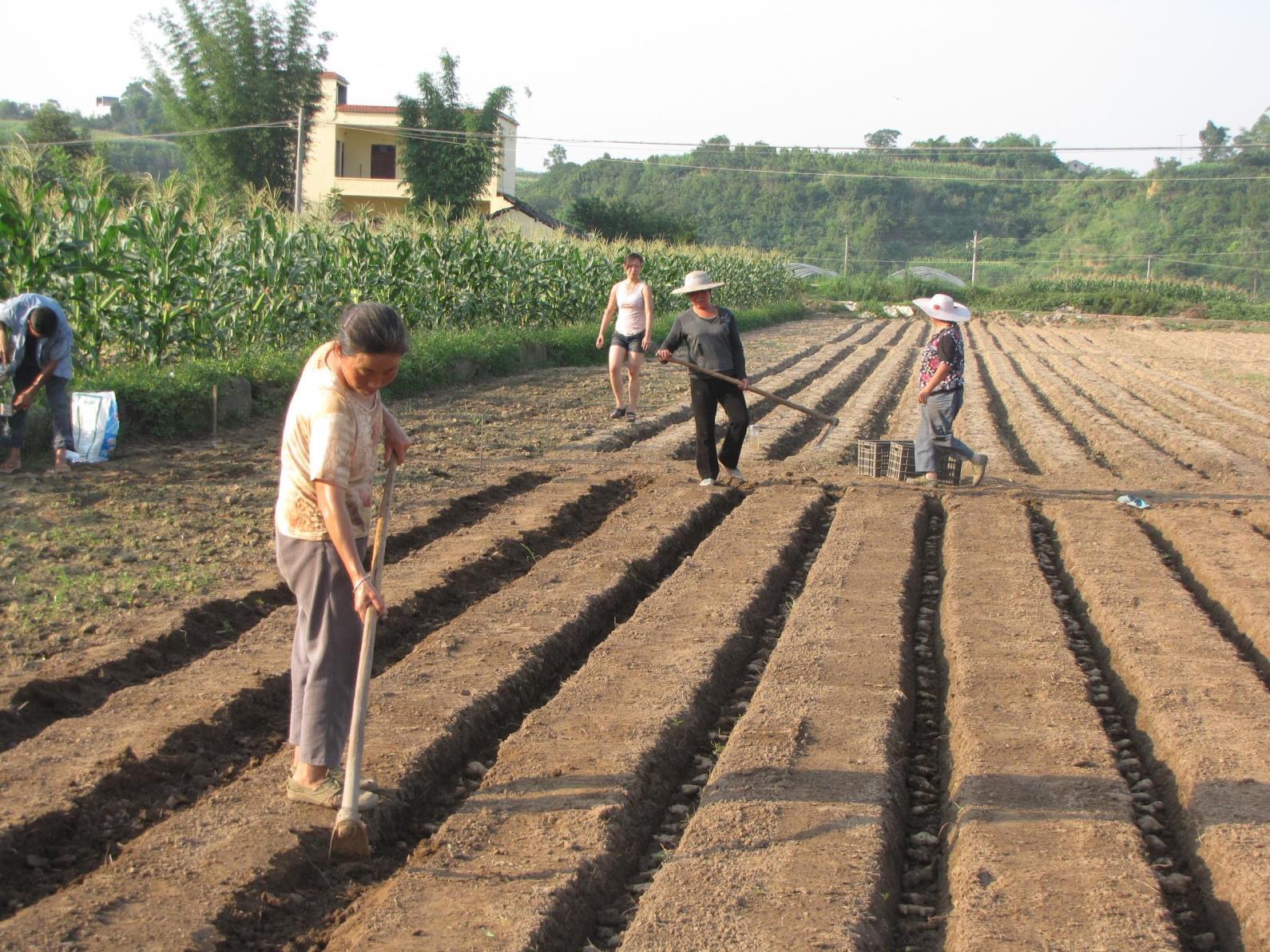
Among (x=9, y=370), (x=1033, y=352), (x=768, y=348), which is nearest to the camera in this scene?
(x=9, y=370)

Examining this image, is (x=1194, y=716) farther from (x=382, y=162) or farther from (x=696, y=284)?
(x=382, y=162)

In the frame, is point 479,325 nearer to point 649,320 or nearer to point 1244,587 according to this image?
point 649,320

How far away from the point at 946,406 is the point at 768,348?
57.9 ft

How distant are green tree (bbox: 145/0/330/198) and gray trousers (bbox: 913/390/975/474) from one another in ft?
102

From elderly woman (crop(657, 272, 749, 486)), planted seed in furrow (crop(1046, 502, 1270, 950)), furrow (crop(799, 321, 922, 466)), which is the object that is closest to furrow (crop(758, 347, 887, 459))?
furrow (crop(799, 321, 922, 466))

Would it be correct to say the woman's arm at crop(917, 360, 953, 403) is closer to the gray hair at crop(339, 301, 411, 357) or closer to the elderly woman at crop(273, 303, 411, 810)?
the elderly woman at crop(273, 303, 411, 810)

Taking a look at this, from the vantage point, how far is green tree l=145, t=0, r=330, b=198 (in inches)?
1476

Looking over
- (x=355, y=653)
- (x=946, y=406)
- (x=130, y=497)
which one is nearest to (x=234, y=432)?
(x=130, y=497)

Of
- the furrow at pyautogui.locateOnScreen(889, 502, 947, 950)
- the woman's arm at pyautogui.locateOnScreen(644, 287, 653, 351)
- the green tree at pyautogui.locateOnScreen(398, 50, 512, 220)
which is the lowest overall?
the furrow at pyautogui.locateOnScreen(889, 502, 947, 950)

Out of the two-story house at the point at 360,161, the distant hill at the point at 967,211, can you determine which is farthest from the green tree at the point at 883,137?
the two-story house at the point at 360,161

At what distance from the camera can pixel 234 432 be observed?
11.9m

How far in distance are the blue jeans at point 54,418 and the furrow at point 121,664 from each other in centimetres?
292

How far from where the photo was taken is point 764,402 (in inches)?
667

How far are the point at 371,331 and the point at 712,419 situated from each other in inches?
247
